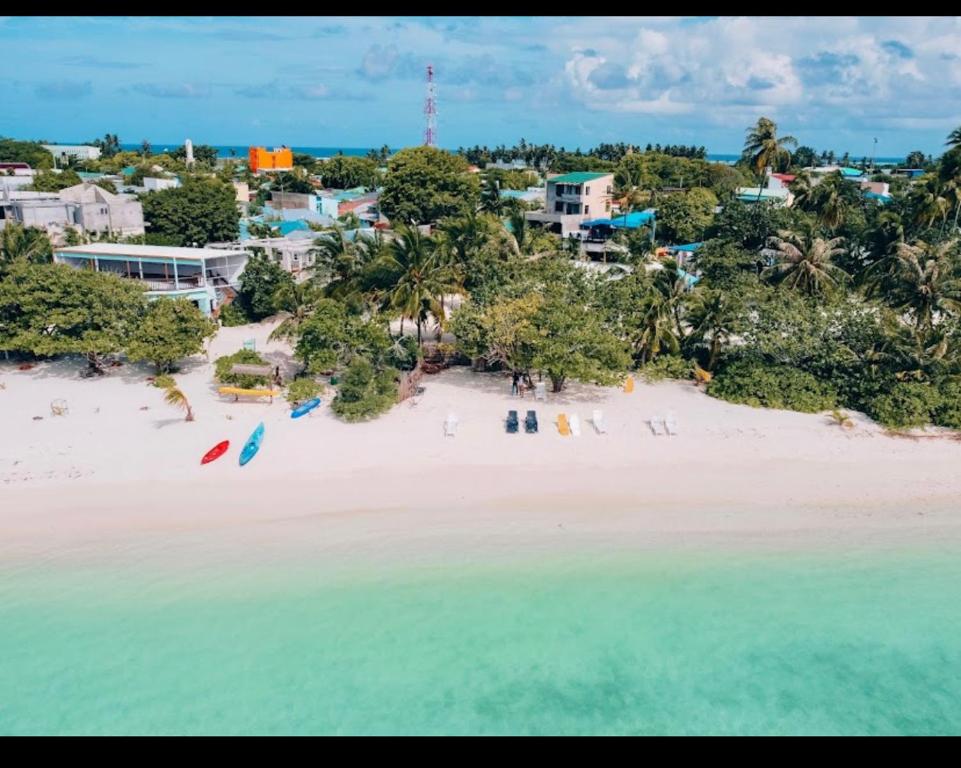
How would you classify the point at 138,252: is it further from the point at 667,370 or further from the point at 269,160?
the point at 269,160

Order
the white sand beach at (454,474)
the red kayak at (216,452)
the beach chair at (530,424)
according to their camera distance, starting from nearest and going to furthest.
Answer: the white sand beach at (454,474) < the red kayak at (216,452) < the beach chair at (530,424)

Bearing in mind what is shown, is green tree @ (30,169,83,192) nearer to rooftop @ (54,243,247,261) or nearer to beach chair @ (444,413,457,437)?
rooftop @ (54,243,247,261)

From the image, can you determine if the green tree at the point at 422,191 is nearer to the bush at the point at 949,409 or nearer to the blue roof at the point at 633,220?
the blue roof at the point at 633,220

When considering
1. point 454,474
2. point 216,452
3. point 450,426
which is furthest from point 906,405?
point 216,452

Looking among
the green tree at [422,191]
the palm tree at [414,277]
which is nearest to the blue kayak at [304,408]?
the palm tree at [414,277]

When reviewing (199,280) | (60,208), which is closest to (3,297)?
(199,280)

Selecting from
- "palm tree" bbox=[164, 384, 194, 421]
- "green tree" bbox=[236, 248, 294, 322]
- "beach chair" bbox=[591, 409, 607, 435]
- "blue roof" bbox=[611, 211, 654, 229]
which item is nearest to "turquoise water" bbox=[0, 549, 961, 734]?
"beach chair" bbox=[591, 409, 607, 435]
